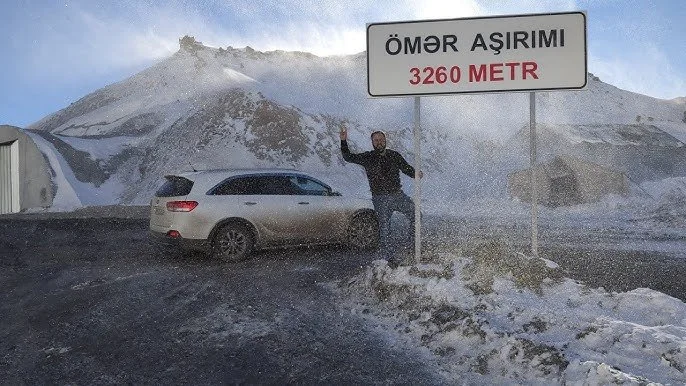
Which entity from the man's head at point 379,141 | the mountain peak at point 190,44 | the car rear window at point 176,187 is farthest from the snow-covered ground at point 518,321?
the mountain peak at point 190,44

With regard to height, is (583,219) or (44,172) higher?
(44,172)

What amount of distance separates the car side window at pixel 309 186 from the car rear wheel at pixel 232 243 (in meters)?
1.27

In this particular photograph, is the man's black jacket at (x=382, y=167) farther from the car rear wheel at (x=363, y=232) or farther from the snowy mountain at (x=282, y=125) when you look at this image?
the snowy mountain at (x=282, y=125)

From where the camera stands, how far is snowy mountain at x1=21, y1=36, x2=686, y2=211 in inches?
1341

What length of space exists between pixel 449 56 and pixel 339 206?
12.5ft

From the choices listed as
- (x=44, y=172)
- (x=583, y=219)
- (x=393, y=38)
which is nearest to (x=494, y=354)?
(x=393, y=38)

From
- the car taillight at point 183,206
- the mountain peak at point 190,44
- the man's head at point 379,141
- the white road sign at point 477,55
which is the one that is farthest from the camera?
the mountain peak at point 190,44

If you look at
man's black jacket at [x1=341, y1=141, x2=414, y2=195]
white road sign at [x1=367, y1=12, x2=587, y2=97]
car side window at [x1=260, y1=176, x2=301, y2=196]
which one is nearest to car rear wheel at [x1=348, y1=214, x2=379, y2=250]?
car side window at [x1=260, y1=176, x2=301, y2=196]

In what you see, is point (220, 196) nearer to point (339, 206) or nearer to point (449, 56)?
point (339, 206)

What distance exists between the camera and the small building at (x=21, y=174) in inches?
961

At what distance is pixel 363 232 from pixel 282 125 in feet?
95.3

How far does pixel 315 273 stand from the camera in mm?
7926

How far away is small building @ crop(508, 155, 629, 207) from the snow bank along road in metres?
13.4

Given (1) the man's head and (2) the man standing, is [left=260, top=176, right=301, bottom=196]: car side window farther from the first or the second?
(1) the man's head
